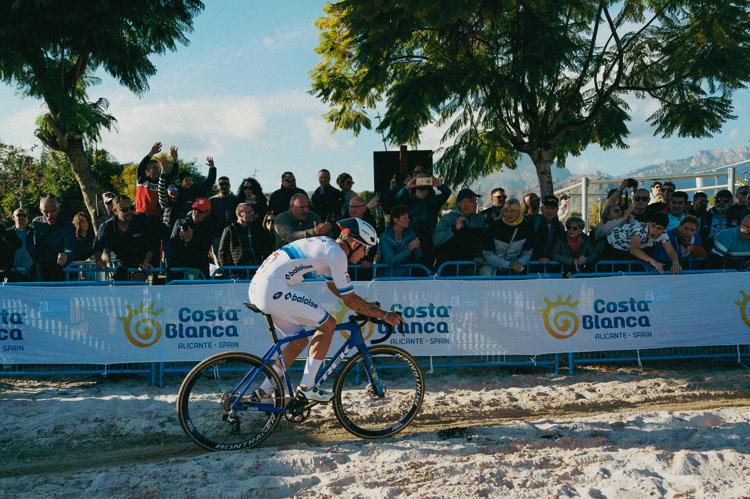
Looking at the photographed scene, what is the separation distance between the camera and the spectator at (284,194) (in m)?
10.6

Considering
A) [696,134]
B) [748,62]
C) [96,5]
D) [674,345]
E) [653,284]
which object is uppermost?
[96,5]

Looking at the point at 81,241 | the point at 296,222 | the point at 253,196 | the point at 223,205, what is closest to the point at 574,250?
the point at 296,222

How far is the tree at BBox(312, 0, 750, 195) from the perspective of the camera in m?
11.5

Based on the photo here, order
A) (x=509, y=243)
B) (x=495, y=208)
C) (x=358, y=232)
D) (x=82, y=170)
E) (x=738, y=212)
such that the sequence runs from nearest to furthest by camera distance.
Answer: (x=358, y=232) < (x=509, y=243) < (x=495, y=208) < (x=738, y=212) < (x=82, y=170)

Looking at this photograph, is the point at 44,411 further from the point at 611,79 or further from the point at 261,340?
the point at 611,79

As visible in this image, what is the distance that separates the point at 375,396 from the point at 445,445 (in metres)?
0.81

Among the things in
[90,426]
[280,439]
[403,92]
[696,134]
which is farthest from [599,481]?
[696,134]

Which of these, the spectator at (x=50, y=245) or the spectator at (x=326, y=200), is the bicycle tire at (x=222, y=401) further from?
the spectator at (x=326, y=200)

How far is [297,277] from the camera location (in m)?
5.86

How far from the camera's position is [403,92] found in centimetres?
1217

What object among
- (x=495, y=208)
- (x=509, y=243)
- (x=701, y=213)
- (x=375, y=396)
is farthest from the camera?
(x=701, y=213)

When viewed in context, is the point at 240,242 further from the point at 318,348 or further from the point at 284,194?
the point at 318,348

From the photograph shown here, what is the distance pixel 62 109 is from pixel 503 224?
8.62 meters

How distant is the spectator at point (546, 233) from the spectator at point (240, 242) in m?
3.79
